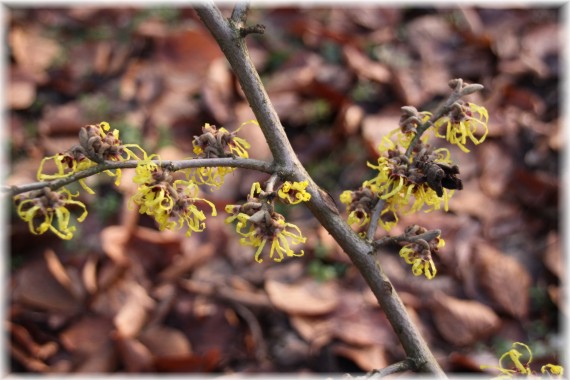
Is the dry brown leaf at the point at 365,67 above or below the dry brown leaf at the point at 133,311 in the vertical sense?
above

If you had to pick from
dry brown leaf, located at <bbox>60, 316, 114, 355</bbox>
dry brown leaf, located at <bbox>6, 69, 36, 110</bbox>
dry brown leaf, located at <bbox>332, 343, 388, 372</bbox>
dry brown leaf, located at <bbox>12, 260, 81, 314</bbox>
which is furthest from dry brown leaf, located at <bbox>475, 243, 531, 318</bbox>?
dry brown leaf, located at <bbox>6, 69, 36, 110</bbox>

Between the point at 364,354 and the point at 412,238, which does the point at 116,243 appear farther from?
the point at 412,238

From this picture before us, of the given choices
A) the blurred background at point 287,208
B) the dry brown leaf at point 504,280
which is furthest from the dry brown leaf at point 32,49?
the dry brown leaf at point 504,280

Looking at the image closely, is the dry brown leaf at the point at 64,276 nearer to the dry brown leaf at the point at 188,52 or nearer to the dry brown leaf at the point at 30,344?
the dry brown leaf at the point at 30,344

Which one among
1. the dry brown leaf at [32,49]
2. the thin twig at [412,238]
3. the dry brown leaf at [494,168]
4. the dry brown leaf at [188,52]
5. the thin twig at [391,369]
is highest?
the dry brown leaf at [32,49]

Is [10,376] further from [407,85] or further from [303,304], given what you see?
[407,85]

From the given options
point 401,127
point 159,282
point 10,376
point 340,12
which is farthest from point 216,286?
point 340,12

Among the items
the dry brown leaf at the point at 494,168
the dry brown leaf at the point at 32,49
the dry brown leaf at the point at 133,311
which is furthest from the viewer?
the dry brown leaf at the point at 32,49

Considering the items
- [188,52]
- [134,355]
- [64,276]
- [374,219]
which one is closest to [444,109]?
[374,219]
